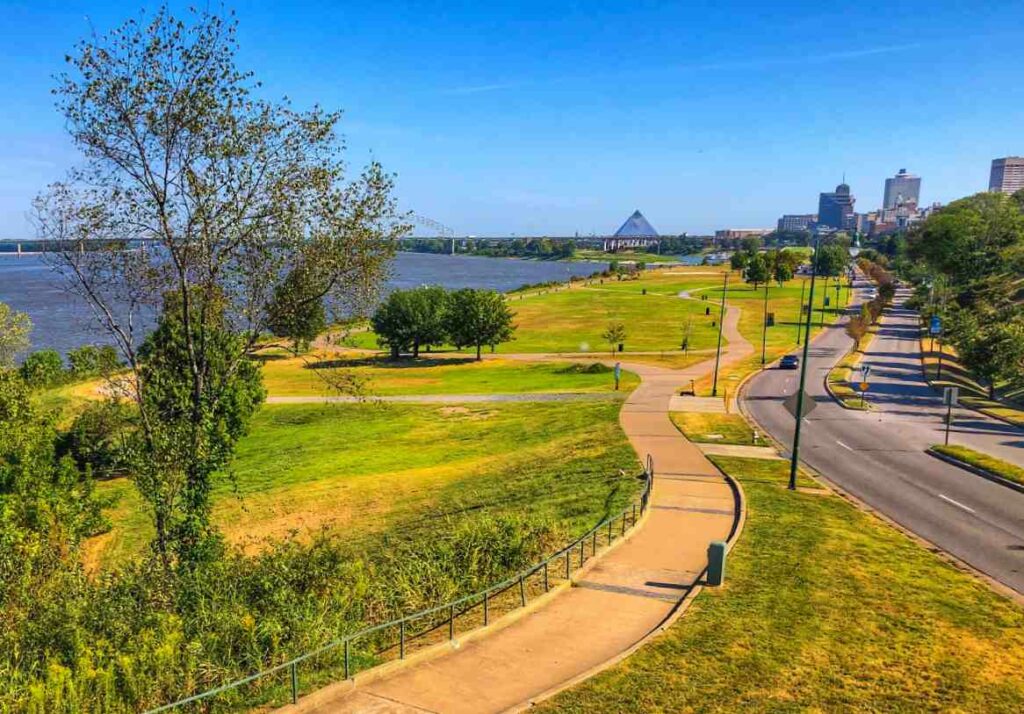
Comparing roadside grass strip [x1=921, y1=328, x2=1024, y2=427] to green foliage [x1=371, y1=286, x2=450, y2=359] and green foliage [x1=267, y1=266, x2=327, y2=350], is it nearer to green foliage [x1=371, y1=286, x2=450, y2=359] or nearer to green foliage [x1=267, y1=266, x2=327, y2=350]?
green foliage [x1=267, y1=266, x2=327, y2=350]

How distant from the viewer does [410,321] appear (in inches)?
2879

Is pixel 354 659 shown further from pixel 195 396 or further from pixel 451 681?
pixel 195 396

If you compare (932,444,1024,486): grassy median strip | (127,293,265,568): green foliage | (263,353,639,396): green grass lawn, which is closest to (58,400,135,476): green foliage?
(263,353,639,396): green grass lawn

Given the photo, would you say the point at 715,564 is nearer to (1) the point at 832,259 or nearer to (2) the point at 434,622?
(2) the point at 434,622

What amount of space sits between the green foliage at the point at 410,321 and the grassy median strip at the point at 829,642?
57.7 meters

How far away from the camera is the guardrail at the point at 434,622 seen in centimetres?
1057

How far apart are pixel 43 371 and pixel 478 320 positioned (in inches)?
1437

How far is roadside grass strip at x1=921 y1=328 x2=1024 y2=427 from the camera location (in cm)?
3931

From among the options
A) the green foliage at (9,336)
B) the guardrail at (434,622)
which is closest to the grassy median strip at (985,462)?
the guardrail at (434,622)

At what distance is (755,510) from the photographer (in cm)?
2123

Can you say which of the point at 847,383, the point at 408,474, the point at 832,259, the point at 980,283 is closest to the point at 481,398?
the point at 408,474

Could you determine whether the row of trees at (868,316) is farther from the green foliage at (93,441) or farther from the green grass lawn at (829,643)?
the green foliage at (93,441)

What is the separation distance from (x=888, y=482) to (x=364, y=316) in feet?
65.5

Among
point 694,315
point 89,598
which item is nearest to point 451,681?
point 89,598
